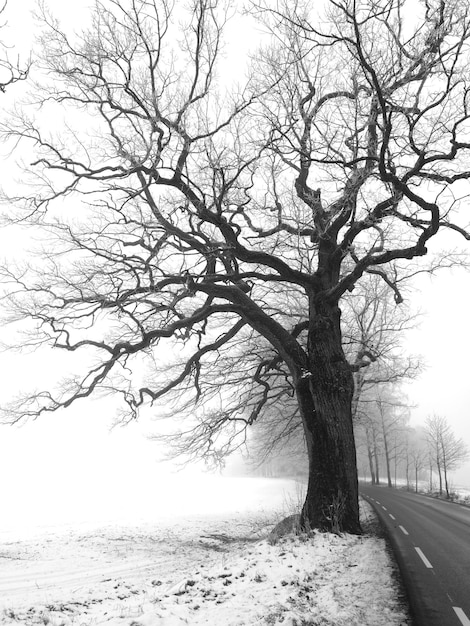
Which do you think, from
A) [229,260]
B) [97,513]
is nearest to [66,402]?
[229,260]

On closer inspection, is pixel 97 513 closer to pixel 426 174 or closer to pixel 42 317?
pixel 42 317

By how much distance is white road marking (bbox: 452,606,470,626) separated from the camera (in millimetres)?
5016

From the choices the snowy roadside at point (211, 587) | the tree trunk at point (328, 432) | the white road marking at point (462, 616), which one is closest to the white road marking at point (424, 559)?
the snowy roadside at point (211, 587)

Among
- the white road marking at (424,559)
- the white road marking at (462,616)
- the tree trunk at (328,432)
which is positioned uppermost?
the tree trunk at (328,432)

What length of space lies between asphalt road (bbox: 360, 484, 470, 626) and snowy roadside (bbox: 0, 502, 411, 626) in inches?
12.8

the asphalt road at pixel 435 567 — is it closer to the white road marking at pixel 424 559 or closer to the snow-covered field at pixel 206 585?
the white road marking at pixel 424 559

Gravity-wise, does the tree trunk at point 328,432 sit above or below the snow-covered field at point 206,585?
above

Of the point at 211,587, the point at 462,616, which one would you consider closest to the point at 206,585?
the point at 211,587

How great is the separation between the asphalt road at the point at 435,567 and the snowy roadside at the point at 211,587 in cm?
33

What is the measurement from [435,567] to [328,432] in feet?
10.2

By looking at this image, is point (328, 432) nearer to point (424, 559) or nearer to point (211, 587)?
point (424, 559)

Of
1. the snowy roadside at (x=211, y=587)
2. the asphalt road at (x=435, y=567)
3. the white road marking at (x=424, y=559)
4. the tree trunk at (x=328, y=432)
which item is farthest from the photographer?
the tree trunk at (x=328, y=432)

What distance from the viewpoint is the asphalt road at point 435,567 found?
535cm

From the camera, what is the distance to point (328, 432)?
9602 mm
